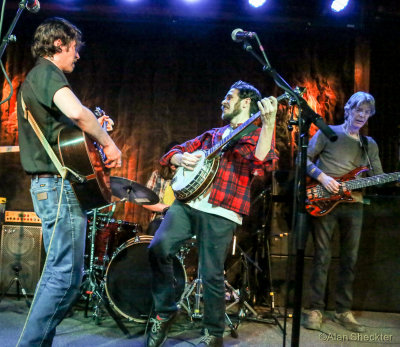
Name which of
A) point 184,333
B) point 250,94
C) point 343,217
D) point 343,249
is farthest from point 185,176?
point 343,249

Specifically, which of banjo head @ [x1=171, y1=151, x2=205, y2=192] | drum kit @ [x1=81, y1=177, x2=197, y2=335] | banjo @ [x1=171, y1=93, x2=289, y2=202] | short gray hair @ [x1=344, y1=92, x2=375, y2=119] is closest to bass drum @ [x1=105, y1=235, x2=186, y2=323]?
drum kit @ [x1=81, y1=177, x2=197, y2=335]

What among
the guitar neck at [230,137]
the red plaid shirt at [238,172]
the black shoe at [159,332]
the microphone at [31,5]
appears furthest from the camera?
the black shoe at [159,332]

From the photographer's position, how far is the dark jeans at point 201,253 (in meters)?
3.49

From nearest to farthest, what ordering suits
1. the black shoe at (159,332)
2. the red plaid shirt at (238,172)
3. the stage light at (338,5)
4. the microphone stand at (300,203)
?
the microphone stand at (300,203) < the red plaid shirt at (238,172) < the black shoe at (159,332) < the stage light at (338,5)

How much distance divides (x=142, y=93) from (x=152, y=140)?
0.68 meters

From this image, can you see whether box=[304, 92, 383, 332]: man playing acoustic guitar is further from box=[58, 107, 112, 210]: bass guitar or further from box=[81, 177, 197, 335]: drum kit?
box=[58, 107, 112, 210]: bass guitar

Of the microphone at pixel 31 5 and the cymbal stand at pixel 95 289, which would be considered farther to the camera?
the cymbal stand at pixel 95 289

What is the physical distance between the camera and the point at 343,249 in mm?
4738

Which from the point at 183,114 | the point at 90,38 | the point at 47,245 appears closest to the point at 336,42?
the point at 183,114

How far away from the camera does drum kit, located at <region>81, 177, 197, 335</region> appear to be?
14.5ft

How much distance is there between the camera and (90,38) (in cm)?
615

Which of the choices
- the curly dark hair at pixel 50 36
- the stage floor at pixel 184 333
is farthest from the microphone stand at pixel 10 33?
the stage floor at pixel 184 333

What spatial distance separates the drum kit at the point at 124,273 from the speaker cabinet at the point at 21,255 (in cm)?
90

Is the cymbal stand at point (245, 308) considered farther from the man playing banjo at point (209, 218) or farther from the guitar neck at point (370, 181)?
the guitar neck at point (370, 181)
